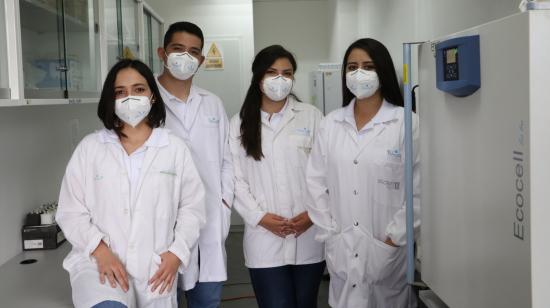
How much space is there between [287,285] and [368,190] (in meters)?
0.60

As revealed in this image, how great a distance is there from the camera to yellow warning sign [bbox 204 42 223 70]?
4.86 metres

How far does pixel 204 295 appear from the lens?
2.15 metres

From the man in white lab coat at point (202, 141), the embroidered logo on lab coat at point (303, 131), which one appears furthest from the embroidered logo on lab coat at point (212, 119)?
the embroidered logo on lab coat at point (303, 131)

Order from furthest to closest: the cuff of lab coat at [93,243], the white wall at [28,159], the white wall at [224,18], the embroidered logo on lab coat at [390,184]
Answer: the white wall at [224,18] → the white wall at [28,159] → the embroidered logo on lab coat at [390,184] → the cuff of lab coat at [93,243]

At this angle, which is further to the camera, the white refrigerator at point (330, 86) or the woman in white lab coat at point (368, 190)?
the white refrigerator at point (330, 86)

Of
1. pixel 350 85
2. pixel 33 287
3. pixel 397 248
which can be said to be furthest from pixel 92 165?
pixel 397 248

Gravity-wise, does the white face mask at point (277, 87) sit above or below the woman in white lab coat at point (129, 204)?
above

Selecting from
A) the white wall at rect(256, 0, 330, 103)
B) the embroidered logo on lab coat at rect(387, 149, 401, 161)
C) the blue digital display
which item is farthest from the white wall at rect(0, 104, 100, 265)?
the white wall at rect(256, 0, 330, 103)

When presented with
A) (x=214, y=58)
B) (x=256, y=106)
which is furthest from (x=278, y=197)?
(x=214, y=58)

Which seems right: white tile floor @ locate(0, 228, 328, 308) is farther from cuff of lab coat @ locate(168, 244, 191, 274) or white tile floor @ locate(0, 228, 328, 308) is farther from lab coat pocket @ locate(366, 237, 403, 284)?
lab coat pocket @ locate(366, 237, 403, 284)

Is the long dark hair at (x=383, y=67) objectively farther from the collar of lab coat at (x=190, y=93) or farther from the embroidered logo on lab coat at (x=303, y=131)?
the collar of lab coat at (x=190, y=93)

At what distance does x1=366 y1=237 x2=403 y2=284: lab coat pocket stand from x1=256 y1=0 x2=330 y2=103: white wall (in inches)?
164

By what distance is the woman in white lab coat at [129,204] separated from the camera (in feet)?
5.20

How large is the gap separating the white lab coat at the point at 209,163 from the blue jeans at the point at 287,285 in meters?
0.17
